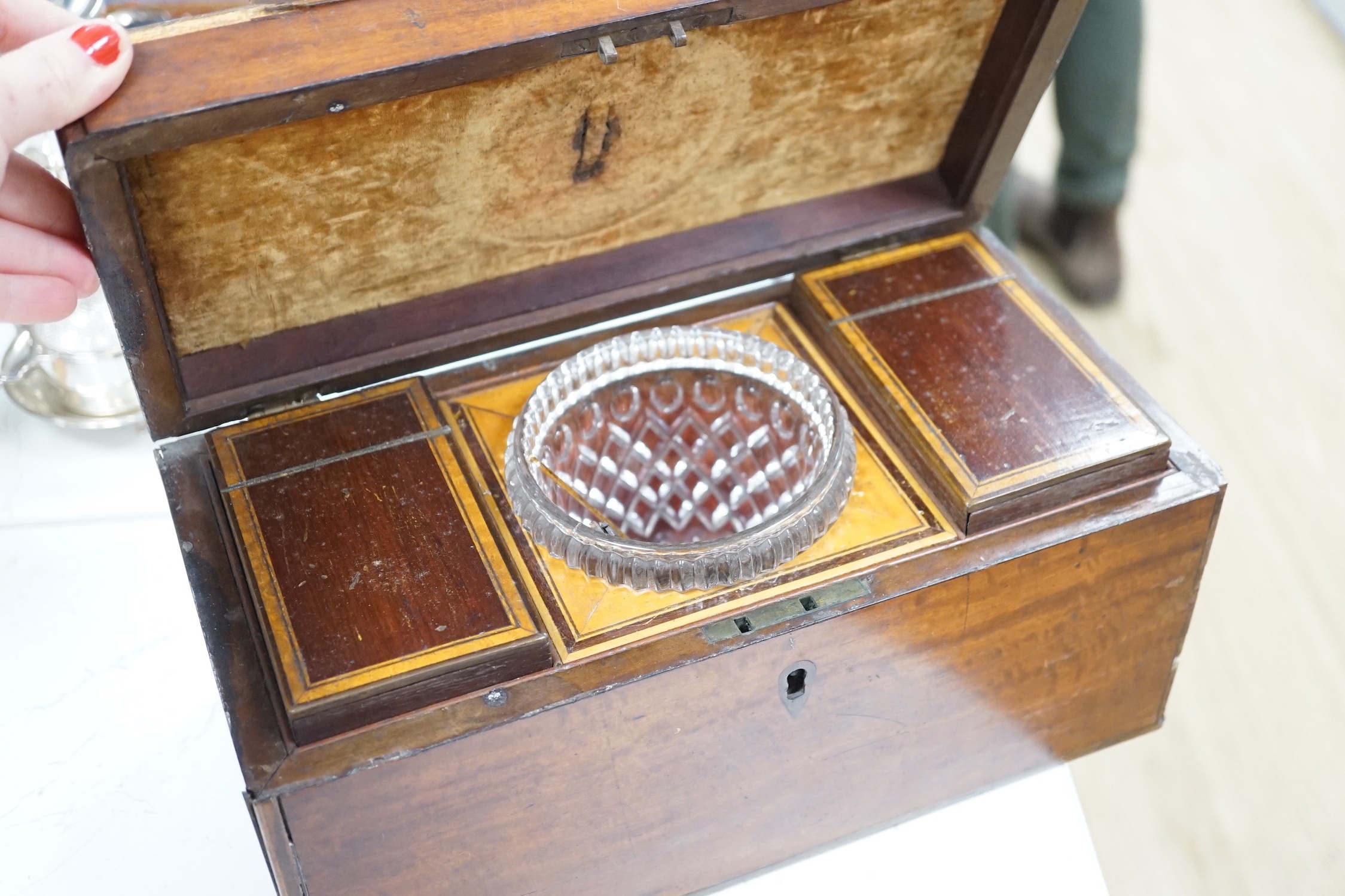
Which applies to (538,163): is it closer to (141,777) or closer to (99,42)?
(99,42)

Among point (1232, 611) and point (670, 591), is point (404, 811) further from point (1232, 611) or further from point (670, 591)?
point (1232, 611)

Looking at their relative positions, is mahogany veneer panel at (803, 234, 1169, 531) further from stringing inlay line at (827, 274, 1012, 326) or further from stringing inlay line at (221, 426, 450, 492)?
stringing inlay line at (221, 426, 450, 492)

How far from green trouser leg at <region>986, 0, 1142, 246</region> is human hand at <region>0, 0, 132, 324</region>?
1234 millimetres

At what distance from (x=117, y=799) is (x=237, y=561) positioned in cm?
30

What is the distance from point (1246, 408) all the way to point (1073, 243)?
0.41 m

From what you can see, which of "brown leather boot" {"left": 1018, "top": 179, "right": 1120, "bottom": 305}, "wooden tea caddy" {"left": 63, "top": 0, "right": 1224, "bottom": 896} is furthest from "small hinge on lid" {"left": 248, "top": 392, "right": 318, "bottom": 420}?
"brown leather boot" {"left": 1018, "top": 179, "right": 1120, "bottom": 305}

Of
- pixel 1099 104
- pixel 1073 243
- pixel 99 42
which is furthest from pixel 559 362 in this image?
pixel 1073 243

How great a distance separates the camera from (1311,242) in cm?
258

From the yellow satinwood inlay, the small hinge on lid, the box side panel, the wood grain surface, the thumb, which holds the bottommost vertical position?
the box side panel

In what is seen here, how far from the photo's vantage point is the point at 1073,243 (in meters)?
2.40

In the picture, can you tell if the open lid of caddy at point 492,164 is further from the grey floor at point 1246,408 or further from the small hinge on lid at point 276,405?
the grey floor at point 1246,408

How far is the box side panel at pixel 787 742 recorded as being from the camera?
3.24 feet

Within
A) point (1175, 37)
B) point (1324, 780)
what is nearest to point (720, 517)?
point (1324, 780)

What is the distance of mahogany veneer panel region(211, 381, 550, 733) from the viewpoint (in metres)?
0.97
